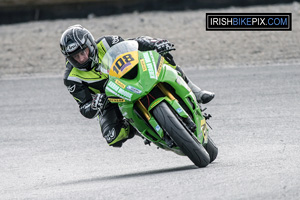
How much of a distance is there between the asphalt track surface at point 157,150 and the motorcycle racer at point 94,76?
0.48 meters

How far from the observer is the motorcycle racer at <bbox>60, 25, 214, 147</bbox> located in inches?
A: 250

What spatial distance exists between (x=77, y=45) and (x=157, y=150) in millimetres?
2036

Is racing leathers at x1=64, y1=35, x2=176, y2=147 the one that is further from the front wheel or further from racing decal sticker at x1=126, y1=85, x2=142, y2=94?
the front wheel

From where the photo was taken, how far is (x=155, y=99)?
5781 mm

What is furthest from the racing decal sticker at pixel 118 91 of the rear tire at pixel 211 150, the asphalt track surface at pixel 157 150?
the rear tire at pixel 211 150

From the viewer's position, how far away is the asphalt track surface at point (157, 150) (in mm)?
5105

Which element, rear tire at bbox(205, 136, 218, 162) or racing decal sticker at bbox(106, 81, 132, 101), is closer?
racing decal sticker at bbox(106, 81, 132, 101)

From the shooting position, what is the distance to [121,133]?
6707mm

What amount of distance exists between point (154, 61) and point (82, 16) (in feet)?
39.1

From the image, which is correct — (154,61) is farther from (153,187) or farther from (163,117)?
(153,187)

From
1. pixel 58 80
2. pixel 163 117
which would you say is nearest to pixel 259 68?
pixel 58 80

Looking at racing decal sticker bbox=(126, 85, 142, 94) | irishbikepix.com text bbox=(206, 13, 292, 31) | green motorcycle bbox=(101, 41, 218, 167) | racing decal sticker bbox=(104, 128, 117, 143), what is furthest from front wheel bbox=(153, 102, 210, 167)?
irishbikepix.com text bbox=(206, 13, 292, 31)

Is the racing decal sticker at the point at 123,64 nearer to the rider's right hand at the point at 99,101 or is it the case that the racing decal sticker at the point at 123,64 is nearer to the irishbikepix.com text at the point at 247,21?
the rider's right hand at the point at 99,101

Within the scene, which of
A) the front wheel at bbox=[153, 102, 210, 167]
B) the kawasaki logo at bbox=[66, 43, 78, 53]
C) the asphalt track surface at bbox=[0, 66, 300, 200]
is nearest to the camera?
the asphalt track surface at bbox=[0, 66, 300, 200]
